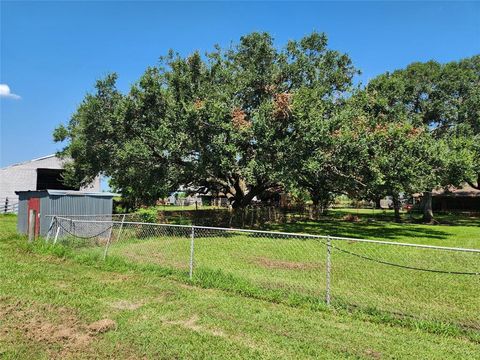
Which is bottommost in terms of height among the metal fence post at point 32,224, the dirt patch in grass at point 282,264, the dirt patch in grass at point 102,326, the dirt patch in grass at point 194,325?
the dirt patch in grass at point 194,325

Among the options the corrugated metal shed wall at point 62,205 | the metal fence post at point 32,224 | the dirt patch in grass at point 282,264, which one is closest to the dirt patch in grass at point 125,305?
the dirt patch in grass at point 282,264

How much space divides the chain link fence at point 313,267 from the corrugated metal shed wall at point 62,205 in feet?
1.82

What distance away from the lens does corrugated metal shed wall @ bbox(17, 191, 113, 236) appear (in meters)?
14.7

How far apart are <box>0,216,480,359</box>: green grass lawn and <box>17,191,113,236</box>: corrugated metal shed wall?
15.7ft

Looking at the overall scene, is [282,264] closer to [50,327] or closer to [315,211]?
[50,327]

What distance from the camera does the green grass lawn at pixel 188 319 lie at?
498 centimetres

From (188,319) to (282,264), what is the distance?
5265 millimetres

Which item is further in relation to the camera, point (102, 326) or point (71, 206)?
point (71, 206)

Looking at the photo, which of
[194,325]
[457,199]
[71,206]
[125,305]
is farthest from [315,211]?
[194,325]

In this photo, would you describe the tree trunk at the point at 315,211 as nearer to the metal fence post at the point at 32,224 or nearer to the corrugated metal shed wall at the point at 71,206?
the corrugated metal shed wall at the point at 71,206

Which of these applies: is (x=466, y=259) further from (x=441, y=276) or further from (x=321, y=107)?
(x=321, y=107)

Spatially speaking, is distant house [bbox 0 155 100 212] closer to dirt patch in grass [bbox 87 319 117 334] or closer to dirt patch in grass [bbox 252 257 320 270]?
dirt patch in grass [bbox 252 257 320 270]

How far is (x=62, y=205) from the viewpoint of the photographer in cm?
1502

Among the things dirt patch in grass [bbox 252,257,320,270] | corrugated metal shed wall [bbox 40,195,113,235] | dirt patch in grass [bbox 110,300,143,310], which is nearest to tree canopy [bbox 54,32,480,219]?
corrugated metal shed wall [bbox 40,195,113,235]
